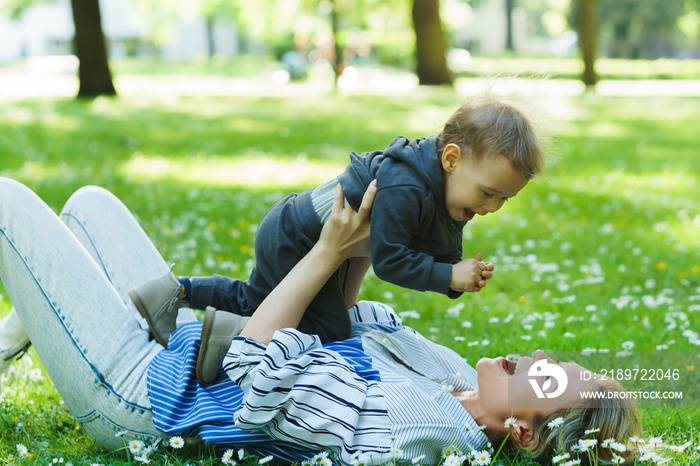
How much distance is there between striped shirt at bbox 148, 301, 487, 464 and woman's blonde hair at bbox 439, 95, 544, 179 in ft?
3.16

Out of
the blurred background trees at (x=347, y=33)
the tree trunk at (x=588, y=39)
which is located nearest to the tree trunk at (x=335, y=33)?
the blurred background trees at (x=347, y=33)

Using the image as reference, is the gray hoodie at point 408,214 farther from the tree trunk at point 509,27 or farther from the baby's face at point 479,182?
the tree trunk at point 509,27

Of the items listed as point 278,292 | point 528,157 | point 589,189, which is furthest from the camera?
point 589,189

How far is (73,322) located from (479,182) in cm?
172

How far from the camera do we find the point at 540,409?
114 inches

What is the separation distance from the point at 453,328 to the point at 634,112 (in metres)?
15.4

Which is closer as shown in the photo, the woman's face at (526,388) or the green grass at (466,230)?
the woman's face at (526,388)

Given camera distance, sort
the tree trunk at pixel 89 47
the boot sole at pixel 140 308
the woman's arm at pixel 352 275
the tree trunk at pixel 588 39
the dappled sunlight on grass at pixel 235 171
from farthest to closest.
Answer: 1. the tree trunk at pixel 588 39
2. the tree trunk at pixel 89 47
3. the dappled sunlight on grass at pixel 235 171
4. the woman's arm at pixel 352 275
5. the boot sole at pixel 140 308

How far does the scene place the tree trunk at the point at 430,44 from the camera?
24344 mm

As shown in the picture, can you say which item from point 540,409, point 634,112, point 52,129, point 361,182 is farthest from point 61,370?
point 634,112

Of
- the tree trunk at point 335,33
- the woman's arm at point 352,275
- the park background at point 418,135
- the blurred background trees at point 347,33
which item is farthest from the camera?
the tree trunk at point 335,33

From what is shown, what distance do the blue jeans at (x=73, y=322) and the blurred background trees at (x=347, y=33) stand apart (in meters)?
16.4

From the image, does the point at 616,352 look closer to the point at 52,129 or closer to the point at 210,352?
the point at 210,352

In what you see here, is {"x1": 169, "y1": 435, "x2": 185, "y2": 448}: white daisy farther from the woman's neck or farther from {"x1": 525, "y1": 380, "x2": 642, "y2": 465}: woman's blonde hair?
{"x1": 525, "y1": 380, "x2": 642, "y2": 465}: woman's blonde hair
